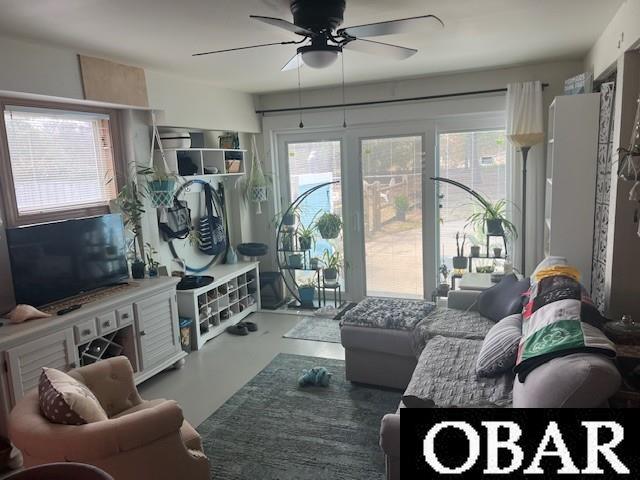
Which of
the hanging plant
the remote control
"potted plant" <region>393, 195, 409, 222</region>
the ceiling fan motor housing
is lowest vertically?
the remote control

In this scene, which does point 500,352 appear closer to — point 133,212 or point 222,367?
point 222,367

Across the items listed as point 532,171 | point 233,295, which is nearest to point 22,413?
point 233,295

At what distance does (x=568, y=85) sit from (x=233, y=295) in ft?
11.7

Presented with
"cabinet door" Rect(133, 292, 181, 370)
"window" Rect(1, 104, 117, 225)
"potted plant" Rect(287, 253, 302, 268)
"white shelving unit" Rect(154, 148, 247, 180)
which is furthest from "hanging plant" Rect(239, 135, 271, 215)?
"cabinet door" Rect(133, 292, 181, 370)

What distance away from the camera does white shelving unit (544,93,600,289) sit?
10.5 feet

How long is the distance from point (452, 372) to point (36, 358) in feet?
7.76

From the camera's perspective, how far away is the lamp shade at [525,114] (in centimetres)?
412

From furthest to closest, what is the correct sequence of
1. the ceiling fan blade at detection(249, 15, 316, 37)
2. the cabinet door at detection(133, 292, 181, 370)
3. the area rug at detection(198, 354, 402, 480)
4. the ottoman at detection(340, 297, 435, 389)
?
the cabinet door at detection(133, 292, 181, 370), the ottoman at detection(340, 297, 435, 389), the area rug at detection(198, 354, 402, 480), the ceiling fan blade at detection(249, 15, 316, 37)

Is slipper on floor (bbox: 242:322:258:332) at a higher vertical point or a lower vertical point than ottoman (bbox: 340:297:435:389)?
lower

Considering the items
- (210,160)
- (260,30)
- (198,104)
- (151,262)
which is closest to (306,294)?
(210,160)

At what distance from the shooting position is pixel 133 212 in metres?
3.76

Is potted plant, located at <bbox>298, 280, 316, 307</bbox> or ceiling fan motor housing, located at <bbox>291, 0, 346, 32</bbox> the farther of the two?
potted plant, located at <bbox>298, 280, 316, 307</bbox>

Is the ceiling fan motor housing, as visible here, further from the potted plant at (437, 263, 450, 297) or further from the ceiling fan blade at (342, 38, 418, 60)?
the potted plant at (437, 263, 450, 297)

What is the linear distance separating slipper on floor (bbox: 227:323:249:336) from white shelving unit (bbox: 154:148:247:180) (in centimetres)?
152
